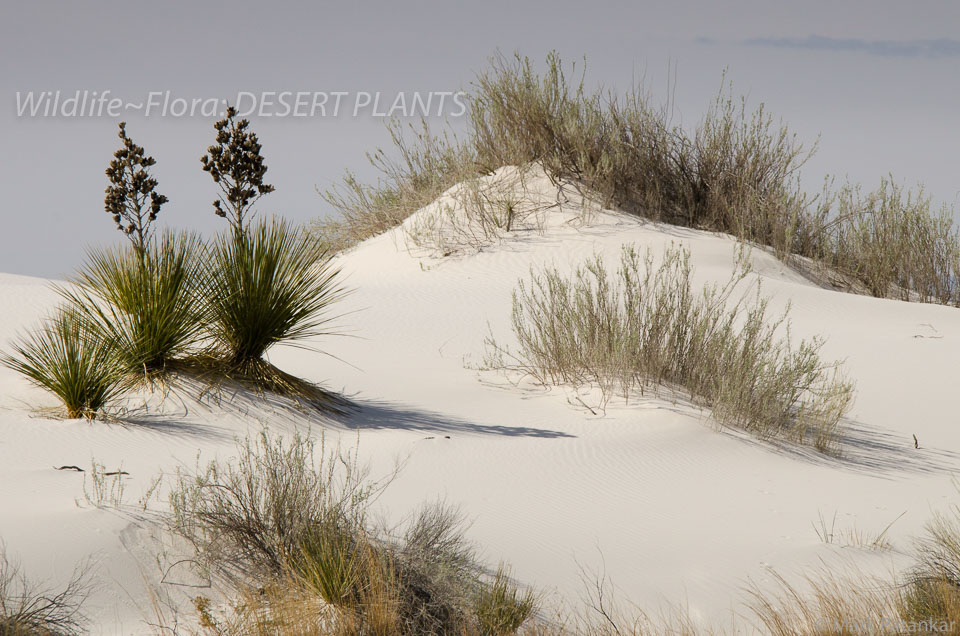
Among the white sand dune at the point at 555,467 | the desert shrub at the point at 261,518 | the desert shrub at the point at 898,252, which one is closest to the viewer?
the desert shrub at the point at 261,518

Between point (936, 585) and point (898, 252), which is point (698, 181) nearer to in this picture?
point (898, 252)

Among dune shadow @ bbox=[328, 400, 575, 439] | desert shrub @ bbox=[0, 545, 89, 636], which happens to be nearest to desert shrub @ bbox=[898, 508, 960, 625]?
dune shadow @ bbox=[328, 400, 575, 439]

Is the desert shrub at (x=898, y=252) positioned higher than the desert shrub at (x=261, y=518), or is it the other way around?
the desert shrub at (x=898, y=252)

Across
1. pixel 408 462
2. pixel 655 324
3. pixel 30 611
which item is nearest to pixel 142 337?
pixel 408 462

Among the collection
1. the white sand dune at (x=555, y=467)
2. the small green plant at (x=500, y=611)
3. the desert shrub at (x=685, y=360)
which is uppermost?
the desert shrub at (x=685, y=360)

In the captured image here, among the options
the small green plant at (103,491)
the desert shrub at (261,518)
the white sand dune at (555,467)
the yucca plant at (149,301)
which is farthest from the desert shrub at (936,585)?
the yucca plant at (149,301)

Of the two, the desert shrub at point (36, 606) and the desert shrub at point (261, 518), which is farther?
the desert shrub at point (261, 518)

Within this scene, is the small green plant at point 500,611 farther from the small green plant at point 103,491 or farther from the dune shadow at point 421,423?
the dune shadow at point 421,423

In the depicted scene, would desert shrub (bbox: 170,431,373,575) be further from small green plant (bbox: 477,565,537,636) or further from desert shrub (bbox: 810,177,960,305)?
desert shrub (bbox: 810,177,960,305)

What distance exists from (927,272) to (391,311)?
27.2 feet

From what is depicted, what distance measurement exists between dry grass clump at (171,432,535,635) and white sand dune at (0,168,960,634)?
0.71 feet

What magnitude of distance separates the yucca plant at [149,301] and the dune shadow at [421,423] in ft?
3.95

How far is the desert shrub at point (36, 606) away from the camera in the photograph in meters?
2.66

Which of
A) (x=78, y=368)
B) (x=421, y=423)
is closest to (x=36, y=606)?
(x=78, y=368)
